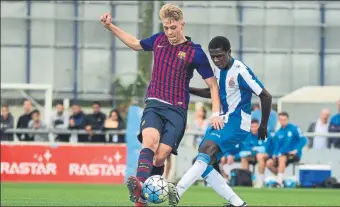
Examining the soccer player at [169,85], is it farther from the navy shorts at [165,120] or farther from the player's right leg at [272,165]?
the player's right leg at [272,165]

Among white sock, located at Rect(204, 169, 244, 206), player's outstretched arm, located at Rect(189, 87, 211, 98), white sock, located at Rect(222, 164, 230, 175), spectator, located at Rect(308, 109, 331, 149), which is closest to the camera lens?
white sock, located at Rect(204, 169, 244, 206)

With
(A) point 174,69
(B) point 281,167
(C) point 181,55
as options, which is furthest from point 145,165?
(B) point 281,167

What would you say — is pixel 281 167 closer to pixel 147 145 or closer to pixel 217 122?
pixel 217 122

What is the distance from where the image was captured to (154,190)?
39.6ft

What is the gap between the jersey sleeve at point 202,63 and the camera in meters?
13.0

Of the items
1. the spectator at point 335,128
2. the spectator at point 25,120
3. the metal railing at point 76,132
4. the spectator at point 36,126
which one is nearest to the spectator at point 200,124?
the metal railing at point 76,132

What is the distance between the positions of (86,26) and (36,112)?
42.1 ft

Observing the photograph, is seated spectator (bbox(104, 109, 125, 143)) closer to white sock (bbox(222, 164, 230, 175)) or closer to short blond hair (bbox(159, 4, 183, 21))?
white sock (bbox(222, 164, 230, 175))

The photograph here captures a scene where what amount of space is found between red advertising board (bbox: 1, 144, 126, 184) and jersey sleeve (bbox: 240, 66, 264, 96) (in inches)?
493

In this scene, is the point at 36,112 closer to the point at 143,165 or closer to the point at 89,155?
the point at 89,155

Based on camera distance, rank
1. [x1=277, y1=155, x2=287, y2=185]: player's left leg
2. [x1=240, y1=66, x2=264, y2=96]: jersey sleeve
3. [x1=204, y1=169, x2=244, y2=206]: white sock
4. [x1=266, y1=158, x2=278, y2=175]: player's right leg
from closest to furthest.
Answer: [x1=240, y1=66, x2=264, y2=96]: jersey sleeve → [x1=204, y1=169, x2=244, y2=206]: white sock → [x1=277, y1=155, x2=287, y2=185]: player's left leg → [x1=266, y1=158, x2=278, y2=175]: player's right leg

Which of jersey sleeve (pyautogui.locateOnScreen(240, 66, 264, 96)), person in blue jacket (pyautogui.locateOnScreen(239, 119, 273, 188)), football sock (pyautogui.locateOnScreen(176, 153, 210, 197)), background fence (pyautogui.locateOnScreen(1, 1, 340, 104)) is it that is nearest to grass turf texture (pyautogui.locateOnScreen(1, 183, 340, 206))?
person in blue jacket (pyautogui.locateOnScreen(239, 119, 273, 188))

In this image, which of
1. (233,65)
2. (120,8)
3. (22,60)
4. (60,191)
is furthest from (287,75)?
(233,65)

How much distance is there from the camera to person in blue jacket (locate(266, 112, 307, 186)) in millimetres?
24656
